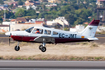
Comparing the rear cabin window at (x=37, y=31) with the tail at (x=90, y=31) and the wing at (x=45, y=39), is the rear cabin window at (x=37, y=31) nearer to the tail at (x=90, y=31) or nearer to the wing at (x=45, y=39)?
the wing at (x=45, y=39)

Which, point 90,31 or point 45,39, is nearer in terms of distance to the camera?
point 45,39

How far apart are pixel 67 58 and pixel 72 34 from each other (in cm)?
324

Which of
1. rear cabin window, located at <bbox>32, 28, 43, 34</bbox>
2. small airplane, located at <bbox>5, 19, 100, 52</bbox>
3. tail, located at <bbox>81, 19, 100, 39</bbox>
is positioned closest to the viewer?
small airplane, located at <bbox>5, 19, 100, 52</bbox>

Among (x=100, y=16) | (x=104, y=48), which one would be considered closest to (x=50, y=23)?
(x=100, y=16)

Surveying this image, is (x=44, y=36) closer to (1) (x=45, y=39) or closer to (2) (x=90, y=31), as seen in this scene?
(1) (x=45, y=39)

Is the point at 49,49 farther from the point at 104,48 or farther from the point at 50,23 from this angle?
the point at 50,23

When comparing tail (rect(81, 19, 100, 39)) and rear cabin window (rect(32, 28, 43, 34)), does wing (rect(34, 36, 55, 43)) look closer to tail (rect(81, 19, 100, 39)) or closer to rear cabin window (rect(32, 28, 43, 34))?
rear cabin window (rect(32, 28, 43, 34))

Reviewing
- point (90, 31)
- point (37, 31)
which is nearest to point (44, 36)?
point (37, 31)

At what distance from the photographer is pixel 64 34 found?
22.0 m

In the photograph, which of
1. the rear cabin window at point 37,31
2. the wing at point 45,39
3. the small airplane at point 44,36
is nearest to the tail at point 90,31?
the small airplane at point 44,36

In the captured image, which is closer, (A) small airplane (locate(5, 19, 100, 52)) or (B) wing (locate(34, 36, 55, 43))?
(A) small airplane (locate(5, 19, 100, 52))

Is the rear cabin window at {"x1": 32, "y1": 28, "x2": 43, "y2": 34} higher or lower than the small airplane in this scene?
higher

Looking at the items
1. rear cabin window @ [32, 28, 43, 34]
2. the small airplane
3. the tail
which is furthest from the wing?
the tail

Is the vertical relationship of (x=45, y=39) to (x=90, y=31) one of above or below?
below
